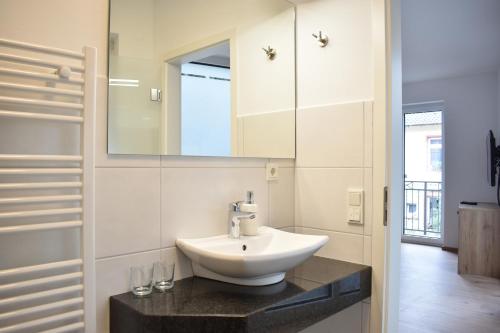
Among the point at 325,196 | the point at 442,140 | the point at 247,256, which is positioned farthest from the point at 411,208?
the point at 247,256

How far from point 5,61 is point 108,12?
0.37 metres

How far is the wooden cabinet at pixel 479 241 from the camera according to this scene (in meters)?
4.26

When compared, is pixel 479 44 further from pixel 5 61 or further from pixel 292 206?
pixel 5 61

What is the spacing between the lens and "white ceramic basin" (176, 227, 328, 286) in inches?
48.1

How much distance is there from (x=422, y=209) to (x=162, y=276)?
18.6 ft

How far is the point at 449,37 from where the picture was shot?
12.4 ft

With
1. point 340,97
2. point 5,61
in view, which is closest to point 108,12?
point 5,61

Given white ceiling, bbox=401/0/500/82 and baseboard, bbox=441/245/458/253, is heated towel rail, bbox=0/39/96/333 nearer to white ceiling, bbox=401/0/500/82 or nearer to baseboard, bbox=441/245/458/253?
white ceiling, bbox=401/0/500/82

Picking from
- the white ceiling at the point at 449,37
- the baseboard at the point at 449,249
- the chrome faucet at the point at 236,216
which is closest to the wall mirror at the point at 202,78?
the chrome faucet at the point at 236,216

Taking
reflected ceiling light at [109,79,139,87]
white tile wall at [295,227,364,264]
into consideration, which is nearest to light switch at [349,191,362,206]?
white tile wall at [295,227,364,264]

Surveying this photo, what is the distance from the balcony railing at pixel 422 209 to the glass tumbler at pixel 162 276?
17.8 feet

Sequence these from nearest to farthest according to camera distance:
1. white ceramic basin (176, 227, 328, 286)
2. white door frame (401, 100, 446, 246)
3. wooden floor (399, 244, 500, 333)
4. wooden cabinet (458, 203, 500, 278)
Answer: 1. white ceramic basin (176, 227, 328, 286)
2. wooden floor (399, 244, 500, 333)
3. wooden cabinet (458, 203, 500, 278)
4. white door frame (401, 100, 446, 246)

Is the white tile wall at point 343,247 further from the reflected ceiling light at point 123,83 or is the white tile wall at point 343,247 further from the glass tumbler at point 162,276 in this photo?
the reflected ceiling light at point 123,83

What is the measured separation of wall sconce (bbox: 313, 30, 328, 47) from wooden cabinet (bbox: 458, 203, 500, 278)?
3.50m
